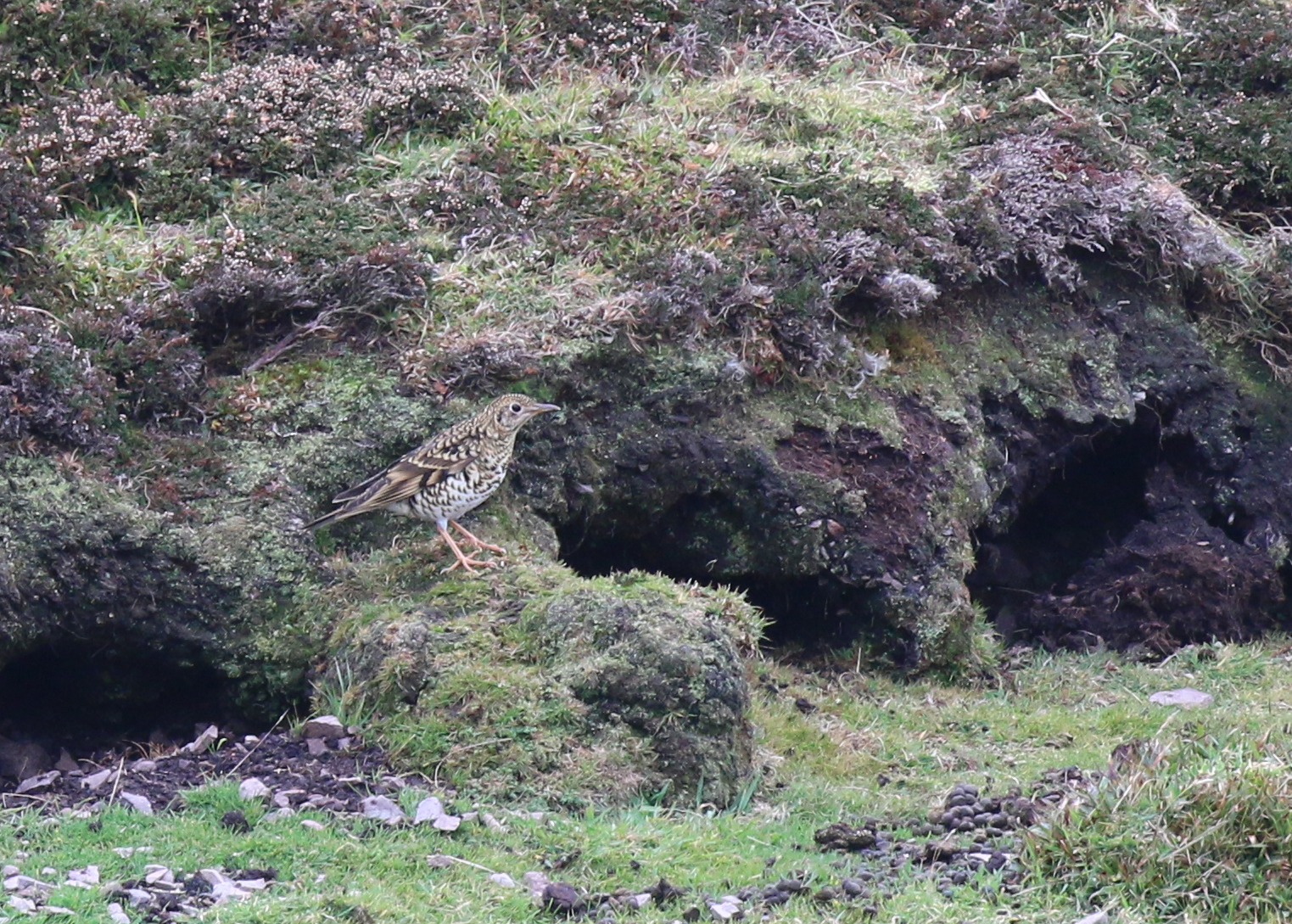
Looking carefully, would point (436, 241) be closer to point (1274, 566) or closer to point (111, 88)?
point (111, 88)

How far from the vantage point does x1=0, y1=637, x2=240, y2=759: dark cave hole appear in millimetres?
8320

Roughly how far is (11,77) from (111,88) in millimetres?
705

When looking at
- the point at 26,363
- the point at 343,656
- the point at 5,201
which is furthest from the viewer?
the point at 5,201

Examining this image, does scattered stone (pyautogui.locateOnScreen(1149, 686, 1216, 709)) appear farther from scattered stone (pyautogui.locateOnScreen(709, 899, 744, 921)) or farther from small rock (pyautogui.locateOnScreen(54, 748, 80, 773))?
small rock (pyautogui.locateOnScreen(54, 748, 80, 773))

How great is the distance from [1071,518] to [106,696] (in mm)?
7153

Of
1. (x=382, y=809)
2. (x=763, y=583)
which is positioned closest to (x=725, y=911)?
(x=382, y=809)

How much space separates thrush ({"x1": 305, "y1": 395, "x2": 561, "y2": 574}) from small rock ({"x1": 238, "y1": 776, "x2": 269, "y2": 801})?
5.99 ft

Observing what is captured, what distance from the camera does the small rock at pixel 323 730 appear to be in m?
7.43

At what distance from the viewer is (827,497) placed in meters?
9.91

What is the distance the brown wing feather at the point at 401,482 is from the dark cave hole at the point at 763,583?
5.35ft

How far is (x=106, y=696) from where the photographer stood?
854 cm

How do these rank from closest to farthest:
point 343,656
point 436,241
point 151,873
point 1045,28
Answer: point 151,873
point 343,656
point 436,241
point 1045,28

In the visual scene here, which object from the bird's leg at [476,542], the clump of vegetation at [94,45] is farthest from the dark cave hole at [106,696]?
the clump of vegetation at [94,45]

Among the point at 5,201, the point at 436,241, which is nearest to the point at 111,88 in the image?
the point at 5,201
